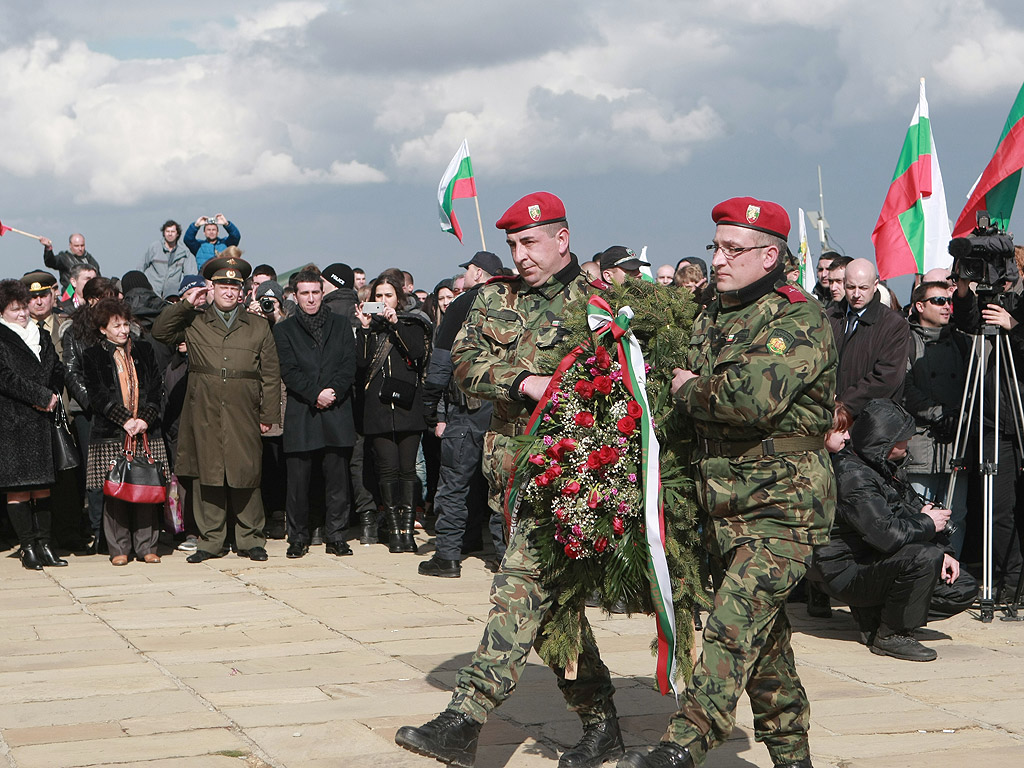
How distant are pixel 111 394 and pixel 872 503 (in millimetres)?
5940

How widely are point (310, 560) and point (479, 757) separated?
5.30 m

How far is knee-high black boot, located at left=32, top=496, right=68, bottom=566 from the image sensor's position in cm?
982

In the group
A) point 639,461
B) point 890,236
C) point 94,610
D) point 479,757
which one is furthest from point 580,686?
point 890,236

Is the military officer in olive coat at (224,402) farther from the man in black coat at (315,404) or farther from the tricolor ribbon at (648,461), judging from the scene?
the tricolor ribbon at (648,461)

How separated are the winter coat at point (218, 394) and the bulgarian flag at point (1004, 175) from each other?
551 cm

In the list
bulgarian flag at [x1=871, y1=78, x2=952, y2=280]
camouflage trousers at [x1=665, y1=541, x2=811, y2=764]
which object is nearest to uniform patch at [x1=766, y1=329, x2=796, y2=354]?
camouflage trousers at [x1=665, y1=541, x2=811, y2=764]

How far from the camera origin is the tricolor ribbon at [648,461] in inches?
178

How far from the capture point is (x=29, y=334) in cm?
997

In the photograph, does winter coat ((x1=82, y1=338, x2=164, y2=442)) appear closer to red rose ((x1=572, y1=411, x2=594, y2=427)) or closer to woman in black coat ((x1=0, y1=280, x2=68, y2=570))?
woman in black coat ((x1=0, y1=280, x2=68, y2=570))

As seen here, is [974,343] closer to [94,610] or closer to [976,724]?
[976,724]

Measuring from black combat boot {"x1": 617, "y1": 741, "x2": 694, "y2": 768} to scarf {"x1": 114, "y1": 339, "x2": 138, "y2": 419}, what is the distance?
668 cm

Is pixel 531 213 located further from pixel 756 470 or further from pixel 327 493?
pixel 327 493

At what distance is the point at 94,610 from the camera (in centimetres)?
812

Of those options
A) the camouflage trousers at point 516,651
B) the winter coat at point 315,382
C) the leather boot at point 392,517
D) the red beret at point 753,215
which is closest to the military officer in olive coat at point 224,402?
the winter coat at point 315,382
